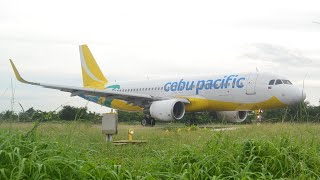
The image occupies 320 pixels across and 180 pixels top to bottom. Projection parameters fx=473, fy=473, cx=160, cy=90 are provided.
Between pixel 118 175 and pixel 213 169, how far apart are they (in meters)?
1.07

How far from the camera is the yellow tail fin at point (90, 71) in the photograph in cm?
3081

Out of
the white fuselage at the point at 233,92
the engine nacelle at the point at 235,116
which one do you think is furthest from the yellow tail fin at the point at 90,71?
the engine nacelle at the point at 235,116

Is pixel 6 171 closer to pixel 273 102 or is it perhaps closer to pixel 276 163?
pixel 276 163

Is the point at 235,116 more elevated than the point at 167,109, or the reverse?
the point at 167,109

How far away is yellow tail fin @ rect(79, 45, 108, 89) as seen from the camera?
1213 inches

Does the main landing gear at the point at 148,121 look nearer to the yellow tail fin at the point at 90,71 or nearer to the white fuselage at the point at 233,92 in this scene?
the white fuselage at the point at 233,92

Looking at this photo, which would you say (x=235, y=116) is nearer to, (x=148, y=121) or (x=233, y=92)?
(x=233, y=92)

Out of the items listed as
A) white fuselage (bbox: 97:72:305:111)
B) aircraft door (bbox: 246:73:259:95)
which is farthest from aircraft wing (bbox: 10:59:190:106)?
aircraft door (bbox: 246:73:259:95)

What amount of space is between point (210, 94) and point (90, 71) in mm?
11661

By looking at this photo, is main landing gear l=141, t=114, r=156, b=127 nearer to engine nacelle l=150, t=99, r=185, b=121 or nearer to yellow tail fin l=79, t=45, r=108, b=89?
engine nacelle l=150, t=99, r=185, b=121

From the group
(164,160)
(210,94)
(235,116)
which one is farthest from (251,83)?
(164,160)

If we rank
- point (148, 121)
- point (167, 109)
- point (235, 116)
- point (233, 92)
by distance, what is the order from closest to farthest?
1. point (233, 92)
2. point (167, 109)
3. point (148, 121)
4. point (235, 116)

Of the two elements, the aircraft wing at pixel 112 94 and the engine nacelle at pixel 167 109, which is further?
the aircraft wing at pixel 112 94

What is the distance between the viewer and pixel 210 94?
2198cm
